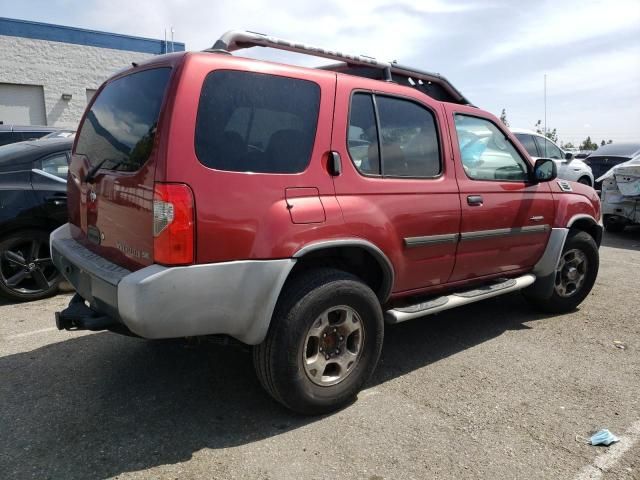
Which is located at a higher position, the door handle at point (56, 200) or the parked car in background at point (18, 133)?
the parked car in background at point (18, 133)

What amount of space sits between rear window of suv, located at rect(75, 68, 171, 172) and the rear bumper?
2.00 feet

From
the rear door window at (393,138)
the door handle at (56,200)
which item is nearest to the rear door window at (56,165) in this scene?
the door handle at (56,200)

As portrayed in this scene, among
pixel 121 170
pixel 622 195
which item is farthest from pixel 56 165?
pixel 622 195

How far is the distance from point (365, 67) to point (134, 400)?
2.75 meters

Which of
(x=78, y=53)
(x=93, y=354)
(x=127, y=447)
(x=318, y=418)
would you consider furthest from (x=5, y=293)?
(x=78, y=53)

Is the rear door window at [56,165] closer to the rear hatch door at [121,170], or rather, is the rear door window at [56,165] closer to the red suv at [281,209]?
the red suv at [281,209]

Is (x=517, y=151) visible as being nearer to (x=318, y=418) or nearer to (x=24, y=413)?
(x=318, y=418)

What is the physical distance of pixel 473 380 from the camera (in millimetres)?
3564

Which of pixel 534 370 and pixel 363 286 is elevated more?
→ pixel 363 286

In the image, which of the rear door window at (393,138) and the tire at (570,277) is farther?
the tire at (570,277)

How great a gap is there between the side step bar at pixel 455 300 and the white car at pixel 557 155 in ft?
26.1

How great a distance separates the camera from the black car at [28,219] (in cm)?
497

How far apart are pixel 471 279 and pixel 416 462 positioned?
5.83 feet

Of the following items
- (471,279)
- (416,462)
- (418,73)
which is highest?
(418,73)
